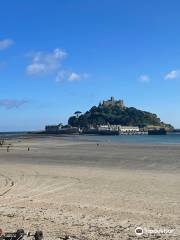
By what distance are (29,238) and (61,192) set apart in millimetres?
6482

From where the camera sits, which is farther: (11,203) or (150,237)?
(11,203)

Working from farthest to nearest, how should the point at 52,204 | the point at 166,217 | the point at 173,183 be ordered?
the point at 173,183
the point at 52,204
the point at 166,217

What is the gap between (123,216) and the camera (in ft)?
35.2

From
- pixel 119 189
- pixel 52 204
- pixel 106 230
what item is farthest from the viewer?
pixel 119 189

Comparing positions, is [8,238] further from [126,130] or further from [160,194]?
[126,130]

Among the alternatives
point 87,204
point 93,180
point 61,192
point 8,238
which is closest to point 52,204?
point 87,204
